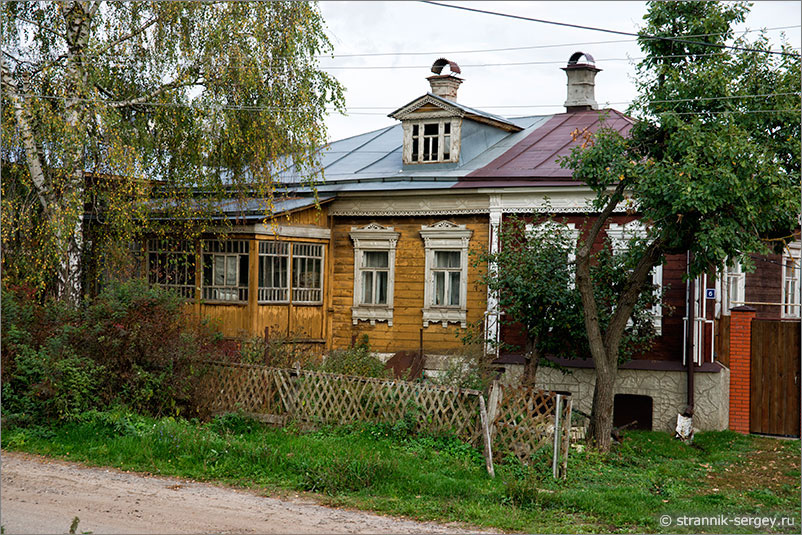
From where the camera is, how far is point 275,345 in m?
14.6

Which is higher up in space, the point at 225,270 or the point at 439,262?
the point at 439,262

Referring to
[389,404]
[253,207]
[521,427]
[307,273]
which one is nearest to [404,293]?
[307,273]

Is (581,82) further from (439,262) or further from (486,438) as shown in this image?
(486,438)

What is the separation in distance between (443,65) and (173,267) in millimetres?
8776

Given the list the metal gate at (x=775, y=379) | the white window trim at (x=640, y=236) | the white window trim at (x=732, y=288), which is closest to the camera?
the metal gate at (x=775, y=379)

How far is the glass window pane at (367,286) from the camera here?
787 inches

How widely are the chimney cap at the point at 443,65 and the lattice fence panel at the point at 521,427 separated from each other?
42.6 feet

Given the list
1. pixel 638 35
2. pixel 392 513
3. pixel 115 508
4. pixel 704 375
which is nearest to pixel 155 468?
pixel 115 508

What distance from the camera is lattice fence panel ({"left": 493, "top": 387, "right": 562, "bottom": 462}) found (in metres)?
11.0

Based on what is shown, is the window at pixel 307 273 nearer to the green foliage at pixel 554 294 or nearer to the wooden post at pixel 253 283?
the wooden post at pixel 253 283

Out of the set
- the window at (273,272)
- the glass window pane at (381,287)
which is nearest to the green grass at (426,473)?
the window at (273,272)

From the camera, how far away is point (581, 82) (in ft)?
69.9

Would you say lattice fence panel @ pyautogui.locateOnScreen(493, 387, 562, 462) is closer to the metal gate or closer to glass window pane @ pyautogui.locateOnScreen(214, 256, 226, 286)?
the metal gate

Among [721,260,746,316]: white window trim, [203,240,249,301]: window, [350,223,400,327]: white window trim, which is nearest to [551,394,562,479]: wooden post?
[721,260,746,316]: white window trim
